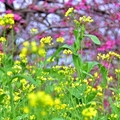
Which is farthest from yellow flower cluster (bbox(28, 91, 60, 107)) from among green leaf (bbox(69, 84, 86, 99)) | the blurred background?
the blurred background

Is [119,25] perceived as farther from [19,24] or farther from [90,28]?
[19,24]

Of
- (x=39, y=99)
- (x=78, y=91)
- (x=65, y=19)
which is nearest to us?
(x=39, y=99)

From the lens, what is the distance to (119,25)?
6414mm

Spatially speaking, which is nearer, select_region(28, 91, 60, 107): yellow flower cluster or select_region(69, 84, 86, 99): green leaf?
select_region(28, 91, 60, 107): yellow flower cluster

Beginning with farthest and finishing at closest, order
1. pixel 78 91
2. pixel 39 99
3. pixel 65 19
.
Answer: pixel 65 19
pixel 78 91
pixel 39 99

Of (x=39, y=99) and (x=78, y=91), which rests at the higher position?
(x=39, y=99)

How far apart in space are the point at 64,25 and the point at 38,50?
5178 millimetres

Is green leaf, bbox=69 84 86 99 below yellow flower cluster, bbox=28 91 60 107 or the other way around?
below

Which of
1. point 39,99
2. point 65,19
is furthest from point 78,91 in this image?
A: point 65,19

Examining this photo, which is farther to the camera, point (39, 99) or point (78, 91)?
point (78, 91)

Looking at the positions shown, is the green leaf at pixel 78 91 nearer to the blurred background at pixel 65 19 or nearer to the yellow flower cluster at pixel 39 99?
the yellow flower cluster at pixel 39 99

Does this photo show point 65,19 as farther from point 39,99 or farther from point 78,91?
point 39,99

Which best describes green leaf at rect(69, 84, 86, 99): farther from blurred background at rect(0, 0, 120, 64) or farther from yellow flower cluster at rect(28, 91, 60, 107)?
blurred background at rect(0, 0, 120, 64)

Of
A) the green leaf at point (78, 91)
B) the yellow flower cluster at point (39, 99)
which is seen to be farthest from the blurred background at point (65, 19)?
the yellow flower cluster at point (39, 99)
